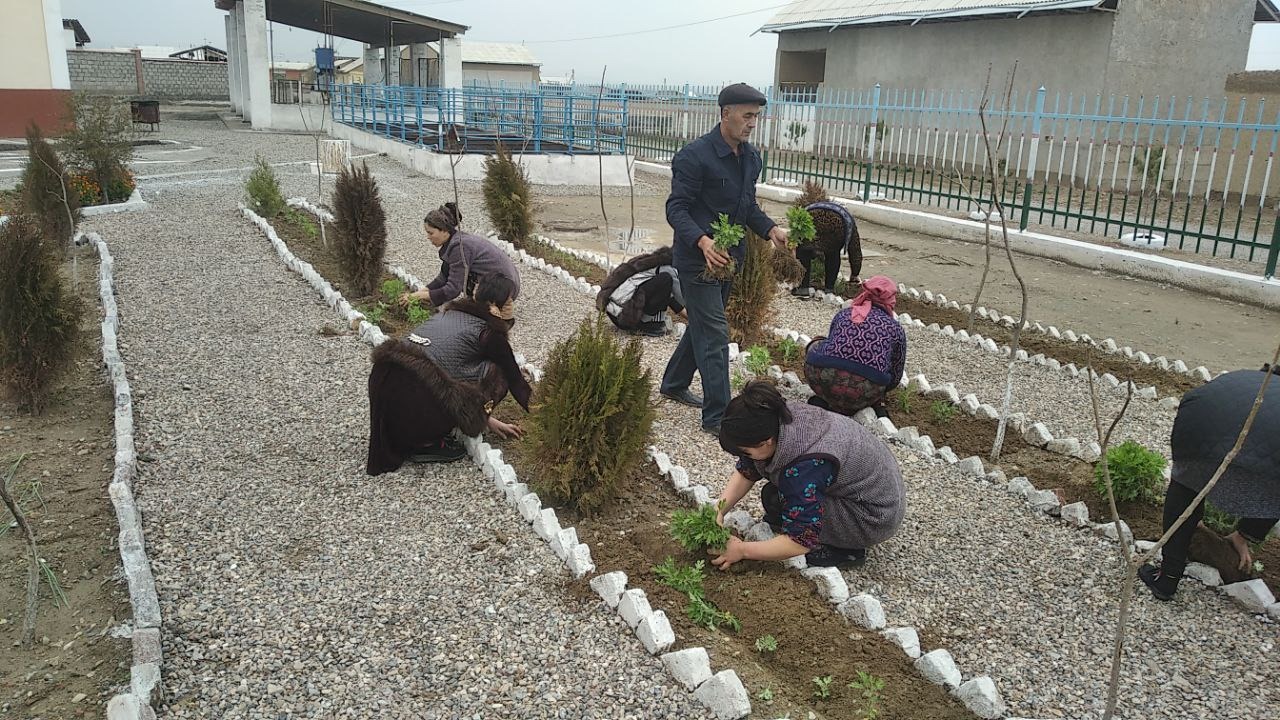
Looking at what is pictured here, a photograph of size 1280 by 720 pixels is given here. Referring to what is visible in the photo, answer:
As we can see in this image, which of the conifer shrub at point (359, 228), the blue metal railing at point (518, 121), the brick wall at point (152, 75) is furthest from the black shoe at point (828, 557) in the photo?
the brick wall at point (152, 75)

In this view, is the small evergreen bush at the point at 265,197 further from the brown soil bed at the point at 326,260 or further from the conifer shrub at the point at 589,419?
the conifer shrub at the point at 589,419

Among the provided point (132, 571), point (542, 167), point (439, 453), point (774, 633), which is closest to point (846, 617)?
point (774, 633)

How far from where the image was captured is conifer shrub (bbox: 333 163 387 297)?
295 inches

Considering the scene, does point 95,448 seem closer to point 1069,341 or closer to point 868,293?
point 868,293

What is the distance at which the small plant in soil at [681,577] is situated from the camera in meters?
3.35

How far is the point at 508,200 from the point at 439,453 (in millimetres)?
5956

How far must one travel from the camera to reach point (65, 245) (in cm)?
964

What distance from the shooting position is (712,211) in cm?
484

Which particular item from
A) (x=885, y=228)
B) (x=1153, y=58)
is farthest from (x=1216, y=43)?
(x=885, y=228)

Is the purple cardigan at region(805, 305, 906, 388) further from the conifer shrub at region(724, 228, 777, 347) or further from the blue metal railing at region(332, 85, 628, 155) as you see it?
the blue metal railing at region(332, 85, 628, 155)

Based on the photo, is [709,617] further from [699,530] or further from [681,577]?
[699,530]

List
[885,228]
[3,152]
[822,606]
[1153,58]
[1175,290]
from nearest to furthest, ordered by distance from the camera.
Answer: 1. [822,606]
2. [1175,290]
3. [885,228]
4. [1153,58]
5. [3,152]

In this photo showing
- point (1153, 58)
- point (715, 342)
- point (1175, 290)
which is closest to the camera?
point (715, 342)

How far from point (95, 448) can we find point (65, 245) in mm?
5950
